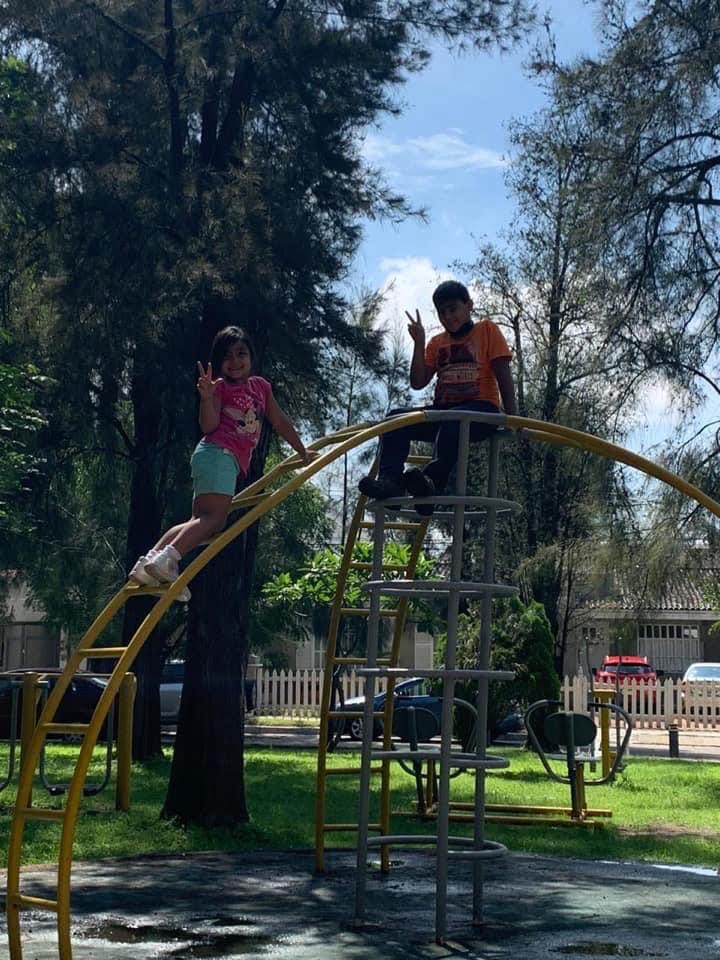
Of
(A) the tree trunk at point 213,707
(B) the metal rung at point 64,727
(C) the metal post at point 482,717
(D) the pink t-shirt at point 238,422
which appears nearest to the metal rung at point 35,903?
(B) the metal rung at point 64,727

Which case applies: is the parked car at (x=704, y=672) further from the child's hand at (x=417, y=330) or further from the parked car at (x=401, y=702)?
the child's hand at (x=417, y=330)

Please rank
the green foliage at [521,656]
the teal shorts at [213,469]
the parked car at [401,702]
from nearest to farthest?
the teal shorts at [213,469], the green foliage at [521,656], the parked car at [401,702]

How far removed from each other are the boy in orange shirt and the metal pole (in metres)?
0.17

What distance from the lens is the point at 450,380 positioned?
7.50 m

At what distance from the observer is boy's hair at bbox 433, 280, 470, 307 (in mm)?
7414

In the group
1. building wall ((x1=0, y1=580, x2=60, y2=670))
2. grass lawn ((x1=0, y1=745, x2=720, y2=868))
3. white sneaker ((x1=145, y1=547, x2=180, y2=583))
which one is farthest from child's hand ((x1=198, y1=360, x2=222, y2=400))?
building wall ((x1=0, y1=580, x2=60, y2=670))

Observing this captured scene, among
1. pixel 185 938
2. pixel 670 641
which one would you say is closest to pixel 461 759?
pixel 185 938

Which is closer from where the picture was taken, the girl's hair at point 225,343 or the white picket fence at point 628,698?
the girl's hair at point 225,343

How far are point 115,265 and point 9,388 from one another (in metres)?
1.52

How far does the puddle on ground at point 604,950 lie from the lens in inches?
261

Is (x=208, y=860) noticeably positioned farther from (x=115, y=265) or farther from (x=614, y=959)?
(x=115, y=265)

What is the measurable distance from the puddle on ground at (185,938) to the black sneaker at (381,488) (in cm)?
230

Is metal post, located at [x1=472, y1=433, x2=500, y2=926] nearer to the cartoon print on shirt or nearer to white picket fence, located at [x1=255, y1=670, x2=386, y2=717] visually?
the cartoon print on shirt

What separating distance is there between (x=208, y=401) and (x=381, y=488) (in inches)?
44.7
